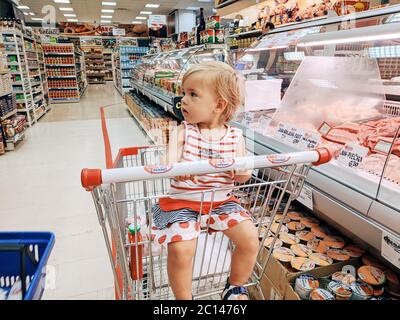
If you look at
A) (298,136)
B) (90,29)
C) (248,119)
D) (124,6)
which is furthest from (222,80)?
(90,29)

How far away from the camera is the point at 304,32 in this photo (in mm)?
2121

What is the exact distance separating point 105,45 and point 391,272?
23479mm

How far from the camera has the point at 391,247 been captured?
3.47 feet

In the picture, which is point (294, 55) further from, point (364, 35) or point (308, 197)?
point (308, 197)

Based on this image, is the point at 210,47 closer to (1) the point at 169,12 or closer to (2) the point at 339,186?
(2) the point at 339,186

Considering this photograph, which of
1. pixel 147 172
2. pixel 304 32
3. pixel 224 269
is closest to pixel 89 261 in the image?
pixel 224 269

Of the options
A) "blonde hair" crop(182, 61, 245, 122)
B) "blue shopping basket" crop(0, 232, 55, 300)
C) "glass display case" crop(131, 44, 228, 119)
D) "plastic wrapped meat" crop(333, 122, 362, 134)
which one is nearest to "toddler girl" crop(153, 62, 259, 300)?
"blonde hair" crop(182, 61, 245, 122)

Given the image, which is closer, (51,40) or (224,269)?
(224,269)

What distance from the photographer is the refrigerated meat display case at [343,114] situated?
1196mm

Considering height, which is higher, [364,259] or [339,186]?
[339,186]

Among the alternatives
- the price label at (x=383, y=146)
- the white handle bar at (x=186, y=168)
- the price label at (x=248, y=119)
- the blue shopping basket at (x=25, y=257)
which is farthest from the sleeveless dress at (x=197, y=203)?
the price label at (x=248, y=119)

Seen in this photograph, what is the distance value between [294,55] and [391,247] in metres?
1.67

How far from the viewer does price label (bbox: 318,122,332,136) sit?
5.83ft
